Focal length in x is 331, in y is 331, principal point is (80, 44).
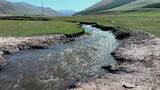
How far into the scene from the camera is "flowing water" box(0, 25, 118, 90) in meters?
→ 30.5

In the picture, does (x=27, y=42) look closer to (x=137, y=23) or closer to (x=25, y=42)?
(x=25, y=42)

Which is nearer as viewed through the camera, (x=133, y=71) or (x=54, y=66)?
(x=133, y=71)

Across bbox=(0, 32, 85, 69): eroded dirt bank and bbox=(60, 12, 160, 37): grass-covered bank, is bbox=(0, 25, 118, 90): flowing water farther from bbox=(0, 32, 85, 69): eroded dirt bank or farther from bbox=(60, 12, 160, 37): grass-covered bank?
bbox=(60, 12, 160, 37): grass-covered bank

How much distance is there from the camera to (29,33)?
190 ft

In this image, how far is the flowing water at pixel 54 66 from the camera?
100ft

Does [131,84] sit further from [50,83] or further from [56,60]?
[56,60]

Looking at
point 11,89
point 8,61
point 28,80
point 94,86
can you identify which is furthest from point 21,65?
point 94,86

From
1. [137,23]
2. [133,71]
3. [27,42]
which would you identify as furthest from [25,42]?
[137,23]

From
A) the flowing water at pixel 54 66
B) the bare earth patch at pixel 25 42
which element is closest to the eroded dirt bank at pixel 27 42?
the bare earth patch at pixel 25 42

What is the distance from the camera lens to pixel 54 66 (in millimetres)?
37562

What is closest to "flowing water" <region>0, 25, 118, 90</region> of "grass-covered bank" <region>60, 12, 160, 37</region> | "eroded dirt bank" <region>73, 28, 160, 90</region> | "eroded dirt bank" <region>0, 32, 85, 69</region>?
"eroded dirt bank" <region>0, 32, 85, 69</region>

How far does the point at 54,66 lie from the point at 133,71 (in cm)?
975

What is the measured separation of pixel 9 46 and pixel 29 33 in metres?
11.3

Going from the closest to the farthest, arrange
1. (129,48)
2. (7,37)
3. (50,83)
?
(50,83) < (129,48) < (7,37)
